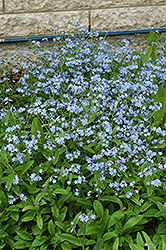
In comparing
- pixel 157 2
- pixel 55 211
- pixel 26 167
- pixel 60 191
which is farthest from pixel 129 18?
pixel 55 211

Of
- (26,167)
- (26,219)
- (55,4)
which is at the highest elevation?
(55,4)

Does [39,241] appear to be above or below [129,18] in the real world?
below

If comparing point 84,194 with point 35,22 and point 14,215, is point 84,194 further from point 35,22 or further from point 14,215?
point 35,22

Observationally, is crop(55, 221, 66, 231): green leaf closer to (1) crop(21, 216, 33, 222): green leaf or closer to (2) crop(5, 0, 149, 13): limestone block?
(1) crop(21, 216, 33, 222): green leaf

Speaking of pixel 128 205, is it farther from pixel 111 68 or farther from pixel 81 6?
pixel 81 6

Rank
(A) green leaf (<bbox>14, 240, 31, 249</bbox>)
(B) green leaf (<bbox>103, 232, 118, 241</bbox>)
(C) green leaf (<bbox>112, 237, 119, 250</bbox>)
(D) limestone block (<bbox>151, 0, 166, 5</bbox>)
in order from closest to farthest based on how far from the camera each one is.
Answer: (C) green leaf (<bbox>112, 237, 119, 250</bbox>) < (B) green leaf (<bbox>103, 232, 118, 241</bbox>) < (A) green leaf (<bbox>14, 240, 31, 249</bbox>) < (D) limestone block (<bbox>151, 0, 166, 5</bbox>)

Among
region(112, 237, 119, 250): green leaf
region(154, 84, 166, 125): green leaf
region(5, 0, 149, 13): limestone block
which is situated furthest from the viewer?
region(5, 0, 149, 13): limestone block

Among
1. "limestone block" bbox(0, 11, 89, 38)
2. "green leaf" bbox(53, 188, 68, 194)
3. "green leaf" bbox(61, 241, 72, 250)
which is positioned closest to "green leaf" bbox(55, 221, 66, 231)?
"green leaf" bbox(61, 241, 72, 250)

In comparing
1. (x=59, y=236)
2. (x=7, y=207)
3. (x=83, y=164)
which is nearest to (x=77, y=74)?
(x=83, y=164)
